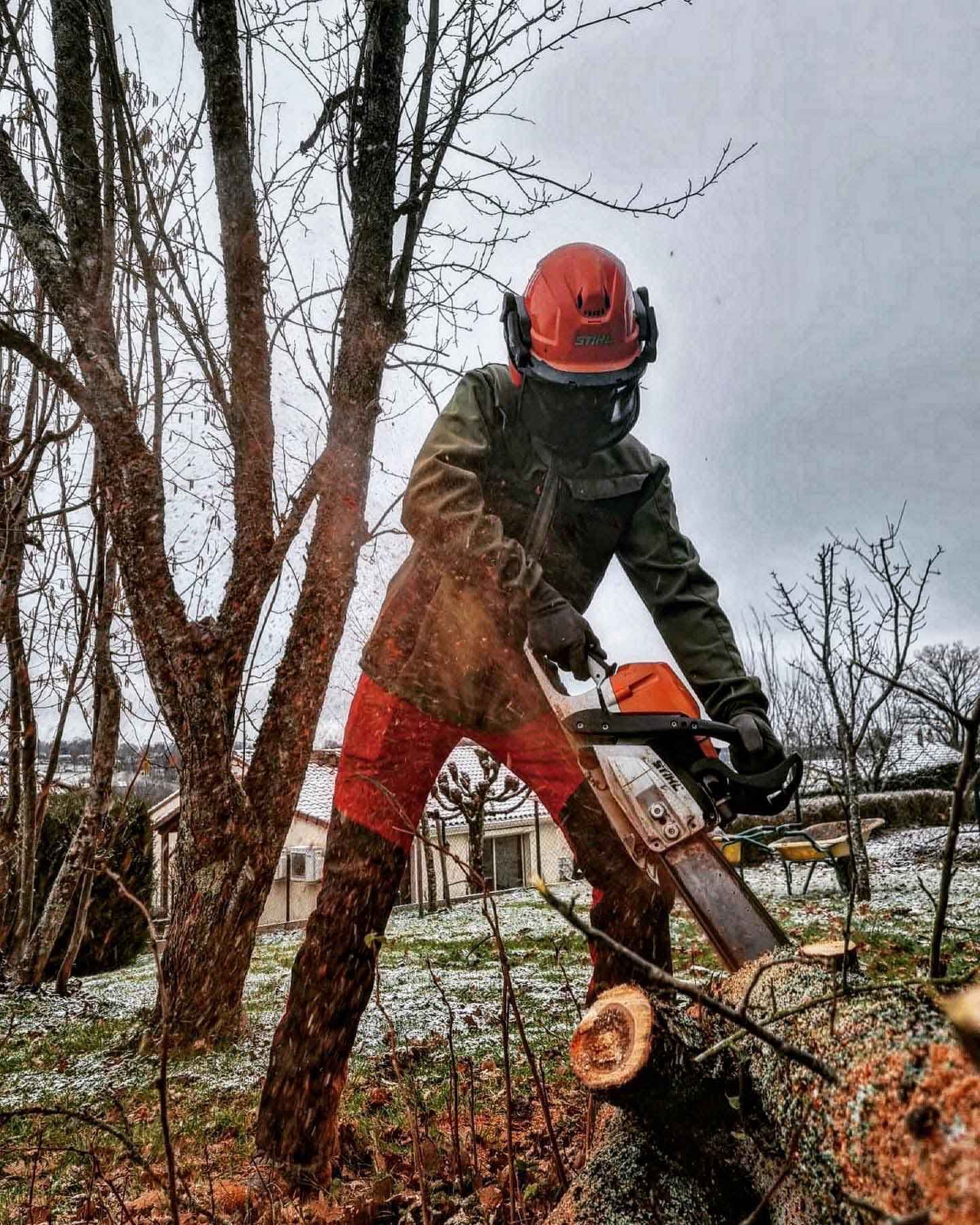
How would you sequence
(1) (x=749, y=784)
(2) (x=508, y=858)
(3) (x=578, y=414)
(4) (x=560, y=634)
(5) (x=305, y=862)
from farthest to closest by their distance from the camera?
(2) (x=508, y=858) < (5) (x=305, y=862) < (3) (x=578, y=414) < (4) (x=560, y=634) < (1) (x=749, y=784)

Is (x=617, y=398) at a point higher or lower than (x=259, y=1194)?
higher

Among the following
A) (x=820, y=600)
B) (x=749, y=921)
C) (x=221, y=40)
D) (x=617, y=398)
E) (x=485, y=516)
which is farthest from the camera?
(x=820, y=600)

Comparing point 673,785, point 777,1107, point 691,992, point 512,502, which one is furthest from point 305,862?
point 691,992

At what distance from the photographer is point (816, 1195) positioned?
3.30 feet

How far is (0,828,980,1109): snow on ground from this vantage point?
302cm

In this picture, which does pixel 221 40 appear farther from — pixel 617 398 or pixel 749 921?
pixel 749 921

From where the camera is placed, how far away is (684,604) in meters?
2.38

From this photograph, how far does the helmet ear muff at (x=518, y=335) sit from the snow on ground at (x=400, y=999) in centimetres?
156

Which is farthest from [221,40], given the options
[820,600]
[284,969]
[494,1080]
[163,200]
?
[820,600]

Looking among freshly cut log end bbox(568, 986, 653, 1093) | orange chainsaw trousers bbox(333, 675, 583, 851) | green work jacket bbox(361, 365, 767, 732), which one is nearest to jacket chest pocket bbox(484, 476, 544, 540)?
green work jacket bbox(361, 365, 767, 732)

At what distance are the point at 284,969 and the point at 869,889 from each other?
5.61m

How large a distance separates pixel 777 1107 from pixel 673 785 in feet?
2.24

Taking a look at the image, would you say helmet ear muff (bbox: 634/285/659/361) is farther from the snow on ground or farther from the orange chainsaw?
the snow on ground

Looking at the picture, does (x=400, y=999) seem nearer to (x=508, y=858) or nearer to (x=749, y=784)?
(x=749, y=784)
